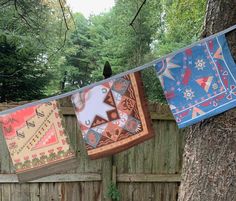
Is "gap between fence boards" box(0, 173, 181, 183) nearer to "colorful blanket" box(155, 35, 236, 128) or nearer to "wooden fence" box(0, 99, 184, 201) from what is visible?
"wooden fence" box(0, 99, 184, 201)

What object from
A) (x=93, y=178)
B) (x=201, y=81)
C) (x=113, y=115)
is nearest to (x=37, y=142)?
(x=113, y=115)

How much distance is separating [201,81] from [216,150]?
380 mm

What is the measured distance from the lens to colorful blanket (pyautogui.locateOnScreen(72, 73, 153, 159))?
5.64 feet

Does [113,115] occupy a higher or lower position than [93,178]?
higher

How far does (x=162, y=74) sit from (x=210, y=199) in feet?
2.38

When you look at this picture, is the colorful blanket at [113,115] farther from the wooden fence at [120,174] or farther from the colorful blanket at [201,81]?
the wooden fence at [120,174]

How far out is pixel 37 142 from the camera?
1714 millimetres

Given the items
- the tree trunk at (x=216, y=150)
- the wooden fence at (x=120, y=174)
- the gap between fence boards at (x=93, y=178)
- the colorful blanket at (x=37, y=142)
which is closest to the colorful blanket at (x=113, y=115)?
the colorful blanket at (x=37, y=142)

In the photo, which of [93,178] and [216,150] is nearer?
[216,150]

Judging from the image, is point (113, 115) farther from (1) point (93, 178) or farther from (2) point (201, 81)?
(1) point (93, 178)

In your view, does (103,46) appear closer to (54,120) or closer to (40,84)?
(40,84)

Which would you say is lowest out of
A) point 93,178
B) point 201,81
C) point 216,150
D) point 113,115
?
point 93,178

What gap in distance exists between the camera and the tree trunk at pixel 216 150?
1760 millimetres

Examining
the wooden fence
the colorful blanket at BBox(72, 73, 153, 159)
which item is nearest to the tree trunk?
the colorful blanket at BBox(72, 73, 153, 159)
